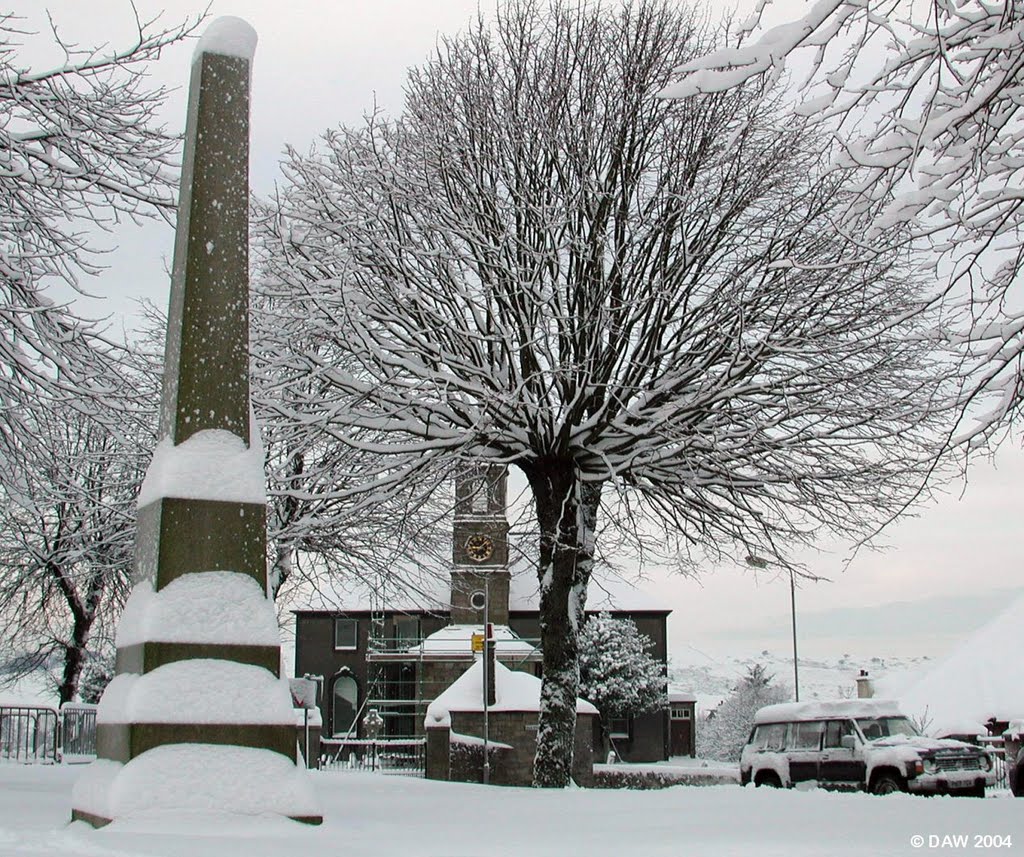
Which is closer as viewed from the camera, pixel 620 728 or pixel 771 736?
pixel 771 736

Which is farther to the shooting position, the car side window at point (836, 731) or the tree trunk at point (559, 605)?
the car side window at point (836, 731)

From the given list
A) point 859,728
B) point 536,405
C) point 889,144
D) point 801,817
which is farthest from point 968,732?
point 889,144

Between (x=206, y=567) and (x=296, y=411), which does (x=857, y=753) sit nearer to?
(x=296, y=411)

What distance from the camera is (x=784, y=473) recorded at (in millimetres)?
14859

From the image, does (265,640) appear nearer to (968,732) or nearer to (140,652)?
(140,652)

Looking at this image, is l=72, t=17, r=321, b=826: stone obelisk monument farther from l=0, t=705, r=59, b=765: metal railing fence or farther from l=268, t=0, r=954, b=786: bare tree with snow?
l=0, t=705, r=59, b=765: metal railing fence

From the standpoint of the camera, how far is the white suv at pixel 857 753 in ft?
50.4

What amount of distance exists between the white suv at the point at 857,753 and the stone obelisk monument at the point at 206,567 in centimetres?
1095

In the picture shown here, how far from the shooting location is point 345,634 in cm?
5631

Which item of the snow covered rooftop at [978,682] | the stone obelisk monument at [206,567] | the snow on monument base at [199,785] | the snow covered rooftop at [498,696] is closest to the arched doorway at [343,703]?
the snow covered rooftop at [978,682]

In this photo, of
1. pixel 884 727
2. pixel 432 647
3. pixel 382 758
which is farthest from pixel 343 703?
pixel 884 727

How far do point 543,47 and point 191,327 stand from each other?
10184mm

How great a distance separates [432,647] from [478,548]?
17.0 feet

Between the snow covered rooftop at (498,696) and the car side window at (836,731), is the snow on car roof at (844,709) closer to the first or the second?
the car side window at (836,731)
